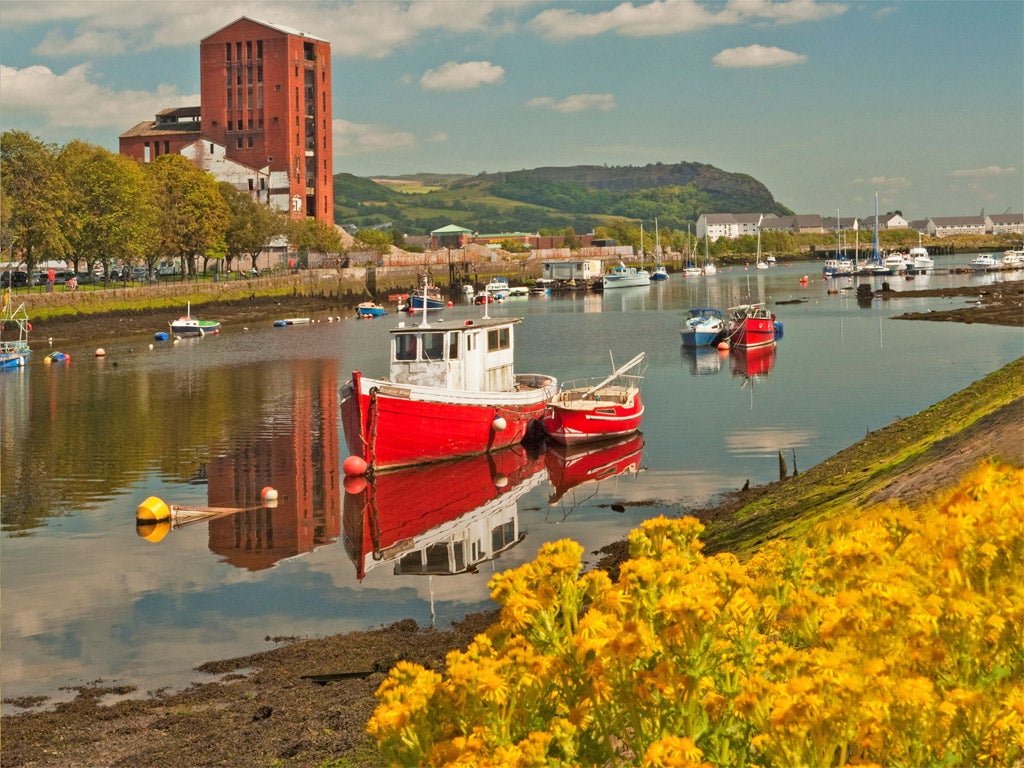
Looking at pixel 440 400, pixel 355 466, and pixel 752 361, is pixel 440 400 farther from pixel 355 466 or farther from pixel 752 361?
pixel 752 361

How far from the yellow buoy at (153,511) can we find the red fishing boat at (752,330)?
45.4 metres

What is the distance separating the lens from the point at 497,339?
43.2 meters

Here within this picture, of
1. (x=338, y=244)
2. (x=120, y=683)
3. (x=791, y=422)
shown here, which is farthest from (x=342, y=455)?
(x=338, y=244)

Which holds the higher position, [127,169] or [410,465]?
[127,169]

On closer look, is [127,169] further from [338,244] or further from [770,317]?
[770,317]

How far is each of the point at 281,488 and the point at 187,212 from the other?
3303 inches

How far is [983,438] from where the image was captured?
1964cm

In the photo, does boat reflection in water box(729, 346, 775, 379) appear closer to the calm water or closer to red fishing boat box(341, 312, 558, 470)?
the calm water

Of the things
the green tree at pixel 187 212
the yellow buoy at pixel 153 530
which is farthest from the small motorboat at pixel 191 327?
the yellow buoy at pixel 153 530

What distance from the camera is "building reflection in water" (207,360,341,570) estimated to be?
1153 inches

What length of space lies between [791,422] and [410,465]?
1492 cm

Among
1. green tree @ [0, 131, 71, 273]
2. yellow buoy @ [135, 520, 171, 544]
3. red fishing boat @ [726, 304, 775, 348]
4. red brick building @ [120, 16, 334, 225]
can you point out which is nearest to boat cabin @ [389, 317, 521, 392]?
yellow buoy @ [135, 520, 171, 544]

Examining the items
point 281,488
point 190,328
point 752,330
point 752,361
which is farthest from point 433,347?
point 190,328

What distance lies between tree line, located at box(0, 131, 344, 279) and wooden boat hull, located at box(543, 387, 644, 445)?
54381 millimetres
